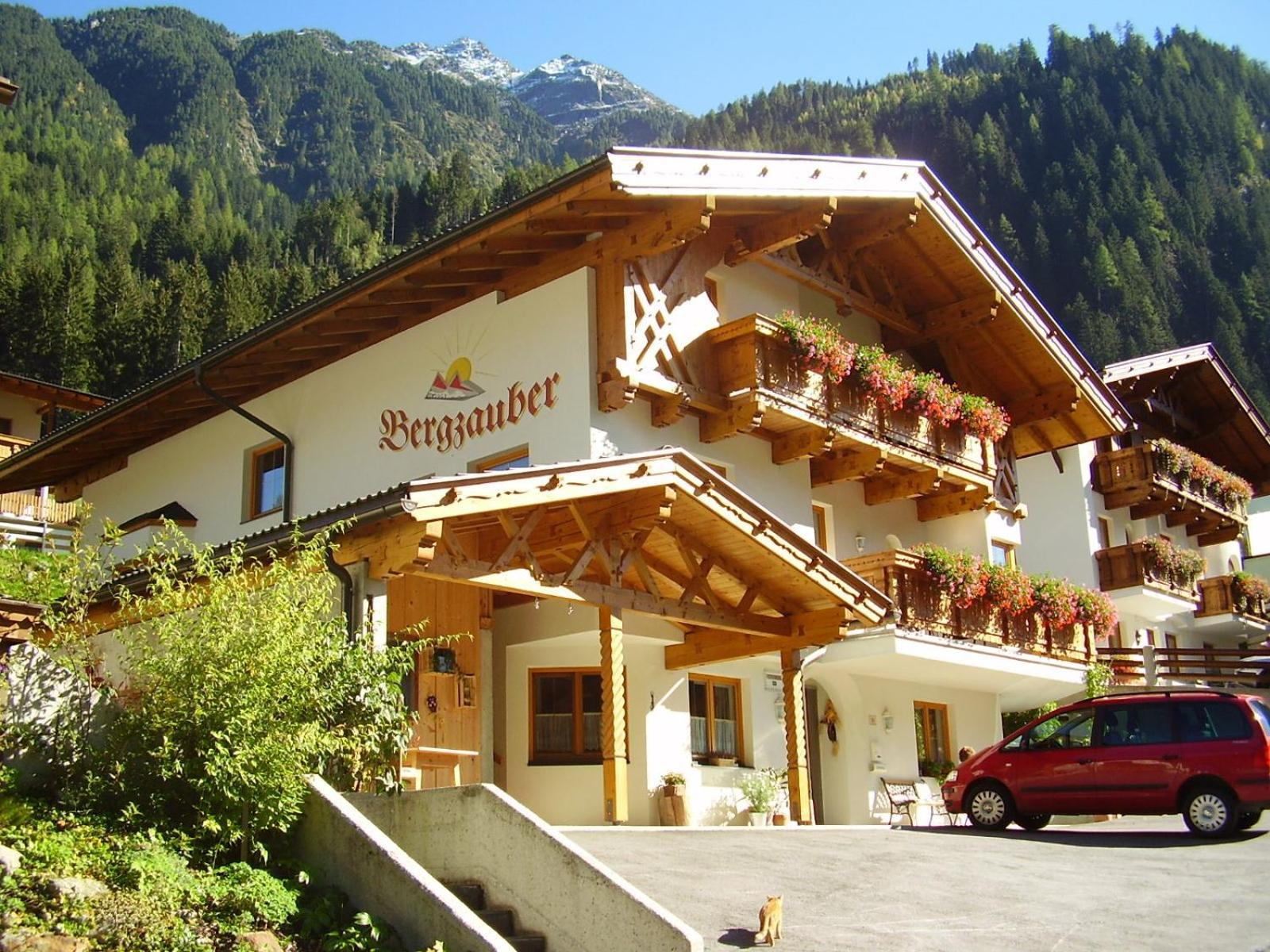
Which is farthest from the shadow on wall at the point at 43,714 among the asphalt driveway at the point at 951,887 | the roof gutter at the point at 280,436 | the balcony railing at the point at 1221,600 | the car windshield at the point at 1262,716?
the balcony railing at the point at 1221,600

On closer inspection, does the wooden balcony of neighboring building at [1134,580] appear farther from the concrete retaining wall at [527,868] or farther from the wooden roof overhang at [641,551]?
the concrete retaining wall at [527,868]

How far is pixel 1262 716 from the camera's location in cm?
1628

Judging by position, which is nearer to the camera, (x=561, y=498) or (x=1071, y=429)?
(x=561, y=498)

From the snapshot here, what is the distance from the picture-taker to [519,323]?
1817 centimetres

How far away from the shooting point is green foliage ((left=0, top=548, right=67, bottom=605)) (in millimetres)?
13445

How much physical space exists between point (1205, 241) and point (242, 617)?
87.3 meters

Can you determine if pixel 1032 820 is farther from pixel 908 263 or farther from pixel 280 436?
pixel 280 436

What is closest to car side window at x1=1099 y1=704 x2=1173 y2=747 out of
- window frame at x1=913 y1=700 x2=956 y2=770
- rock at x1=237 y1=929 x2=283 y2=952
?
window frame at x1=913 y1=700 x2=956 y2=770

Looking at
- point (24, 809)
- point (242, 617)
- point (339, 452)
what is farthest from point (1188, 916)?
point (339, 452)

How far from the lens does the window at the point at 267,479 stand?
21.4 m

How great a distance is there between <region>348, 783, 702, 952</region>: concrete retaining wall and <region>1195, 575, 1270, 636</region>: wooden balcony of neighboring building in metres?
28.5

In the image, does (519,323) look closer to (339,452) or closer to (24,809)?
(339,452)

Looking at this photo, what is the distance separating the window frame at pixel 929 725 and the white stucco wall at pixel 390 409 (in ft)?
30.9

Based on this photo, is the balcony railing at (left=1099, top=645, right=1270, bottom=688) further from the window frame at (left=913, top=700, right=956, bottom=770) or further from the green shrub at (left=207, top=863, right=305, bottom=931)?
the green shrub at (left=207, top=863, right=305, bottom=931)
